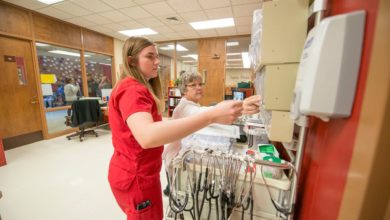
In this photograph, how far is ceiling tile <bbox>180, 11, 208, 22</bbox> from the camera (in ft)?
12.3

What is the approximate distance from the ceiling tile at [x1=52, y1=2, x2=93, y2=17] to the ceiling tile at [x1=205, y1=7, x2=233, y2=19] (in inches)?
106

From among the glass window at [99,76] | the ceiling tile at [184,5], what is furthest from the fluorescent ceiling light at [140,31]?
the ceiling tile at [184,5]

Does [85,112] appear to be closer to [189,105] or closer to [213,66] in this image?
[189,105]

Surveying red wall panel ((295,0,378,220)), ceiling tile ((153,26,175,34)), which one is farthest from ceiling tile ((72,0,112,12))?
red wall panel ((295,0,378,220))

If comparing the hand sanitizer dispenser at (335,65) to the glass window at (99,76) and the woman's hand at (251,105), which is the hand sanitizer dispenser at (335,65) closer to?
the woman's hand at (251,105)

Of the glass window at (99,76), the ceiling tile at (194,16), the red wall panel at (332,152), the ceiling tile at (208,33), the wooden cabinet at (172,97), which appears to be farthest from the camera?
the glass window at (99,76)

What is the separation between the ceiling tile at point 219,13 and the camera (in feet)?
11.7

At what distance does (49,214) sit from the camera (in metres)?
1.81

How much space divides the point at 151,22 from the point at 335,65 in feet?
15.3

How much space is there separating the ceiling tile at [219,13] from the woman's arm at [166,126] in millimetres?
3592

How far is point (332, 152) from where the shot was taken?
0.53 metres

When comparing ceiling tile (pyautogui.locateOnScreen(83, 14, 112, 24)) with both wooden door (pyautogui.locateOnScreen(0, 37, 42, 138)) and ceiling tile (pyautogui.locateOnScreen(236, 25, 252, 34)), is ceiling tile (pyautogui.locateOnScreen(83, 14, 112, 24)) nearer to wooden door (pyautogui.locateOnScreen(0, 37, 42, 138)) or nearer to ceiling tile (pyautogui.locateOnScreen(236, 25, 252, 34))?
wooden door (pyautogui.locateOnScreen(0, 37, 42, 138))

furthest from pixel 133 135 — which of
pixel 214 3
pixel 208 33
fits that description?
pixel 208 33

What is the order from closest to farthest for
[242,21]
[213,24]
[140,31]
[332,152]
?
1. [332,152]
2. [242,21]
3. [213,24]
4. [140,31]
